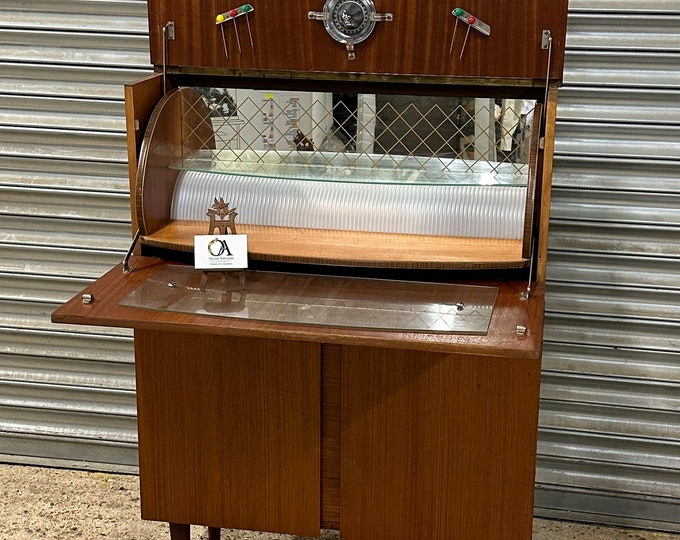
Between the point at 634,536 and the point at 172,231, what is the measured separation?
172cm

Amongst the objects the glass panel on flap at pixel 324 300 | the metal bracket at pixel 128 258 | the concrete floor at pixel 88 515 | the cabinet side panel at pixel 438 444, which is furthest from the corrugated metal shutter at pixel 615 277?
the metal bracket at pixel 128 258

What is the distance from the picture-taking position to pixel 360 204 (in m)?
2.27

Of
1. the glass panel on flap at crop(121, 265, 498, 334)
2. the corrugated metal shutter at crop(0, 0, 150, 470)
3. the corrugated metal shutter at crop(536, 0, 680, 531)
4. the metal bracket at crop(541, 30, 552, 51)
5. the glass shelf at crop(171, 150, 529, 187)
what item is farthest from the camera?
the corrugated metal shutter at crop(0, 0, 150, 470)

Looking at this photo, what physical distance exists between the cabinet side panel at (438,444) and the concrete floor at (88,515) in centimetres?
61

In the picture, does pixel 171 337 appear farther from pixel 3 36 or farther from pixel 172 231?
pixel 3 36

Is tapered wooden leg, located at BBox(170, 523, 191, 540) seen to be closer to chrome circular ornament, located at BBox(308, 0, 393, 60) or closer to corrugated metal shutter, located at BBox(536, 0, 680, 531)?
corrugated metal shutter, located at BBox(536, 0, 680, 531)

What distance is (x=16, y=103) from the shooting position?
3.09 metres

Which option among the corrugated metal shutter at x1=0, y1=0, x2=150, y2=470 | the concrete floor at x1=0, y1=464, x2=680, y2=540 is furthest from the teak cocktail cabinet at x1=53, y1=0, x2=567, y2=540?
the corrugated metal shutter at x1=0, y1=0, x2=150, y2=470

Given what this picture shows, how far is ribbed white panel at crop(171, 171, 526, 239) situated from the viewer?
224cm

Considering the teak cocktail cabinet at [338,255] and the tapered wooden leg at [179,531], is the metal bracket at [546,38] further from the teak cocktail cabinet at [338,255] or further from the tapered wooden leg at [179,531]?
the tapered wooden leg at [179,531]

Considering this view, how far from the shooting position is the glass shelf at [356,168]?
87.0 inches

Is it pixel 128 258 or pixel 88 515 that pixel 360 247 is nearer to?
pixel 128 258

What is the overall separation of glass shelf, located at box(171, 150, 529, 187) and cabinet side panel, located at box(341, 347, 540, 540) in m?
0.40

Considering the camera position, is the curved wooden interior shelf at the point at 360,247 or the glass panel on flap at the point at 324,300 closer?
the glass panel on flap at the point at 324,300
